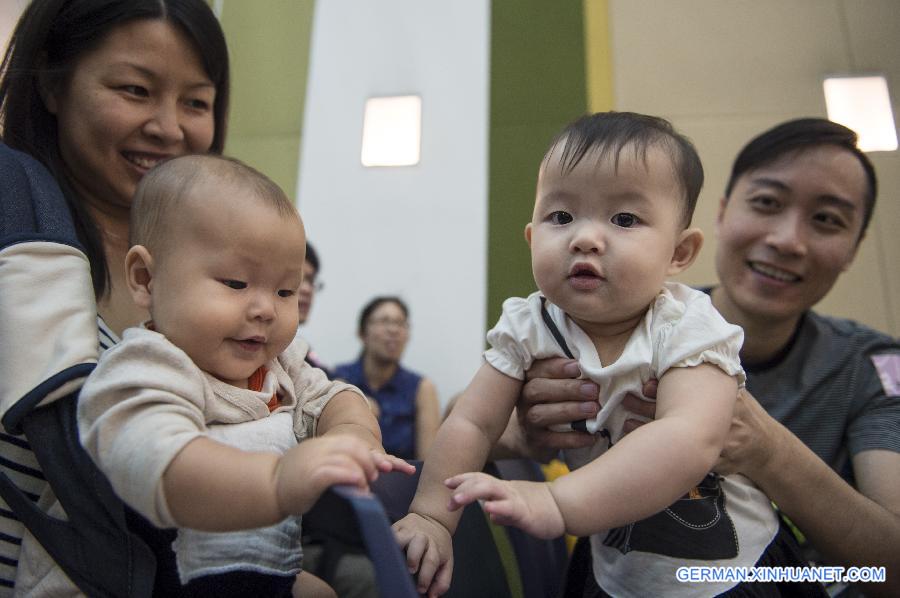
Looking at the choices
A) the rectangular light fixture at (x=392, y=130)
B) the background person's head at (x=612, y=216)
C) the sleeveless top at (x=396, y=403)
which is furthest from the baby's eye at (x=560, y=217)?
the sleeveless top at (x=396, y=403)

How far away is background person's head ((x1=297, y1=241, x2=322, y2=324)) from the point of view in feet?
8.27

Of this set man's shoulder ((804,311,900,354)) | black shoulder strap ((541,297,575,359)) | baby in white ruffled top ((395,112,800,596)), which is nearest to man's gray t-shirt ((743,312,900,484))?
man's shoulder ((804,311,900,354))

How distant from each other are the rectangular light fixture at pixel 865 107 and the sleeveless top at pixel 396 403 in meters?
2.10

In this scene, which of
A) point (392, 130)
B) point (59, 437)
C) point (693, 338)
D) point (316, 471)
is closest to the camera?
point (316, 471)

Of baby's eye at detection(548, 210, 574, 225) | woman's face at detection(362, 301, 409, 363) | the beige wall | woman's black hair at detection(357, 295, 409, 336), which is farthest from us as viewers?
woman's face at detection(362, 301, 409, 363)

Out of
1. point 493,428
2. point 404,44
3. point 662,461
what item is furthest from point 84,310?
point 404,44

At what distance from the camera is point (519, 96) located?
2383 mm

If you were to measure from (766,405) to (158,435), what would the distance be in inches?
50.8

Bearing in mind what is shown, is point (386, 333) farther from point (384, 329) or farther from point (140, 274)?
point (140, 274)

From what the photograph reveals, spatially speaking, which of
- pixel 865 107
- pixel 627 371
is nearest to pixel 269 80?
pixel 627 371

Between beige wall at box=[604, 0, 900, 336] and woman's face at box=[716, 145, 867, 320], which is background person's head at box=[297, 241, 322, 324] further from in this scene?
woman's face at box=[716, 145, 867, 320]

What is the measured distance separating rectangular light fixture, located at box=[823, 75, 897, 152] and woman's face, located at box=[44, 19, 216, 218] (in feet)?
7.08

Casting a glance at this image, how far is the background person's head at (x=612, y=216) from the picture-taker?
859 millimetres

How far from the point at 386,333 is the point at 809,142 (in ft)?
7.05
